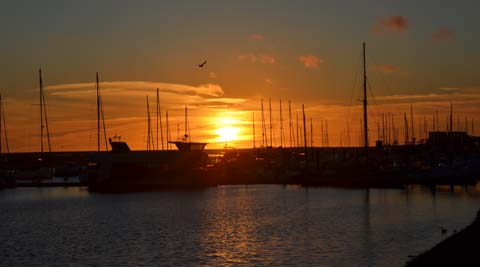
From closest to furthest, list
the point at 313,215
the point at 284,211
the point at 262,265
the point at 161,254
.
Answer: the point at 262,265
the point at 161,254
the point at 313,215
the point at 284,211

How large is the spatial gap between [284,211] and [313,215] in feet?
16.4

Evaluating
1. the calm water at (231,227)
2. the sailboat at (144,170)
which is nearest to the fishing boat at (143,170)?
the sailboat at (144,170)

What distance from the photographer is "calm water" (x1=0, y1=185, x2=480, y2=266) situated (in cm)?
3441

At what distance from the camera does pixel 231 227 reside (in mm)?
47844

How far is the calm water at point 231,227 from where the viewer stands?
34.4 metres

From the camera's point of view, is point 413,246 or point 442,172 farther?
point 442,172

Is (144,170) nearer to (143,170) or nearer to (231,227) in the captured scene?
(143,170)

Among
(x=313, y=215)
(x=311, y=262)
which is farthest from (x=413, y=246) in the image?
(x=313, y=215)

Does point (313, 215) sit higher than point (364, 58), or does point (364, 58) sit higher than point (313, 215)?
point (364, 58)

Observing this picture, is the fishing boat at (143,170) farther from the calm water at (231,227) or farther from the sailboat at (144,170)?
the calm water at (231,227)

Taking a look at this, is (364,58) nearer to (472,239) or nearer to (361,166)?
(361,166)

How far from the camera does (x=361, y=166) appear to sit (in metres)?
90.8

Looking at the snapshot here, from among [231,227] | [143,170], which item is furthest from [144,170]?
[231,227]

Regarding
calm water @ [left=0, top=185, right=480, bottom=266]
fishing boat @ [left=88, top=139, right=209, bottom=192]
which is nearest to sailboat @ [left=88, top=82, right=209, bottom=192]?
fishing boat @ [left=88, top=139, right=209, bottom=192]
